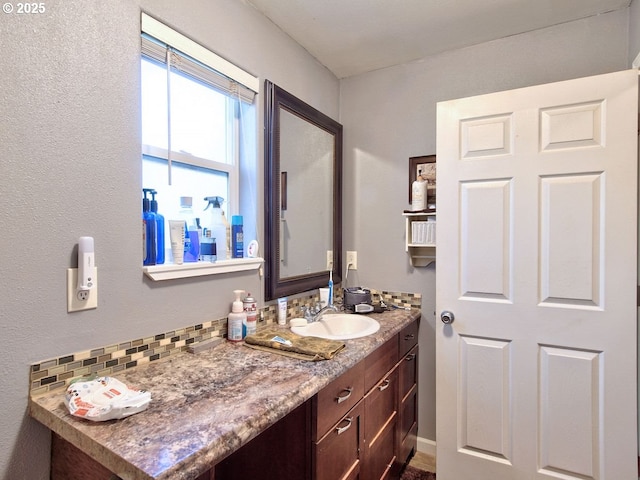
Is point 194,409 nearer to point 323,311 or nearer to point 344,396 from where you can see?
point 344,396

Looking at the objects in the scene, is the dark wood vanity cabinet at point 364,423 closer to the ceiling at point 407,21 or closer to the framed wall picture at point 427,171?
the framed wall picture at point 427,171

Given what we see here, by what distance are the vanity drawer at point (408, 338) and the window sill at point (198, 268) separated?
2.72 ft

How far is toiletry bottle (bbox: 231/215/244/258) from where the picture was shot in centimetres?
152

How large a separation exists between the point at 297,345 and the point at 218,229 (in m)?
0.59

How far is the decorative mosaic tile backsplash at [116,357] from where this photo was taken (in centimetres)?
93

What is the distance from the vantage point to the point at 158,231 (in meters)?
1.22

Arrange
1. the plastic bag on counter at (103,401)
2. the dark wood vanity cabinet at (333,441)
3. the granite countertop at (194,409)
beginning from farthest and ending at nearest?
the dark wood vanity cabinet at (333,441), the plastic bag on counter at (103,401), the granite countertop at (194,409)

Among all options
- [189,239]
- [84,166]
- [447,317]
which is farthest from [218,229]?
[447,317]

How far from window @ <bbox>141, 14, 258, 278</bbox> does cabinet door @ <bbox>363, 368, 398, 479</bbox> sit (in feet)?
2.96

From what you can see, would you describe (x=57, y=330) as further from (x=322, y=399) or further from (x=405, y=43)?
(x=405, y=43)

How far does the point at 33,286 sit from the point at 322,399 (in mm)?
873

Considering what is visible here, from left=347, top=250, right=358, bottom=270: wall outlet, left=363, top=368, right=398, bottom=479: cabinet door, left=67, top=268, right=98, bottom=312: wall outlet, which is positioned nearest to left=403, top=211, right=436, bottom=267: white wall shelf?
left=347, top=250, right=358, bottom=270: wall outlet

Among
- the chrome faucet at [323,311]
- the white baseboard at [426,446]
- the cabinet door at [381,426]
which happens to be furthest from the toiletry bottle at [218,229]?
the white baseboard at [426,446]

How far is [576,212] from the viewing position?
1.48 meters
